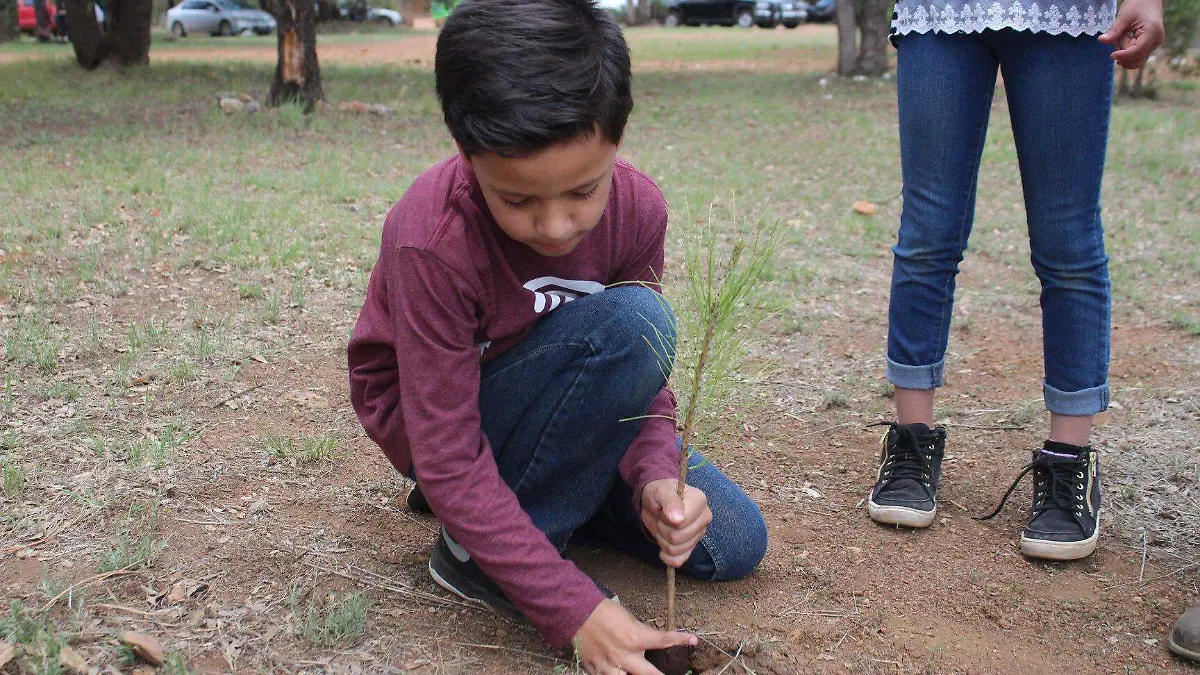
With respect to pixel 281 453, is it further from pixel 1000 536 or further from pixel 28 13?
pixel 28 13

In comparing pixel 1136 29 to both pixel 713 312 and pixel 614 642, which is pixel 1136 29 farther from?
pixel 614 642

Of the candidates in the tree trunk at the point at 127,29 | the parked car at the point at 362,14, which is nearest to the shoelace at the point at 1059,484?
the tree trunk at the point at 127,29

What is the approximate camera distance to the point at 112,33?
1088 cm

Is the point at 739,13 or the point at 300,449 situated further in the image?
the point at 739,13

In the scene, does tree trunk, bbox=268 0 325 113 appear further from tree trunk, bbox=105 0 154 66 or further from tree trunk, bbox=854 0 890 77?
tree trunk, bbox=854 0 890 77

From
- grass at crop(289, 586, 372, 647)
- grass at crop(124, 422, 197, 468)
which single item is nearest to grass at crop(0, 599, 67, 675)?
grass at crop(289, 586, 372, 647)

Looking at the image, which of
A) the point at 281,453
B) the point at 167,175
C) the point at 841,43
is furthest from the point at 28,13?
the point at 281,453

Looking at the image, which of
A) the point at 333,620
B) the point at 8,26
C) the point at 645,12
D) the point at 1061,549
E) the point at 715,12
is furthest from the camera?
the point at 645,12

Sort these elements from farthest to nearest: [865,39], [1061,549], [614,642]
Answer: [865,39]
[1061,549]
[614,642]

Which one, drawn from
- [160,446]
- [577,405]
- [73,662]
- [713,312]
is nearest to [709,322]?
[713,312]

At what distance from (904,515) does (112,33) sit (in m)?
11.0

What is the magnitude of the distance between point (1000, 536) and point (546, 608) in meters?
1.15

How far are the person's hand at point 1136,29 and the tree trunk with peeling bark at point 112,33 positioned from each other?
1099 centimetres

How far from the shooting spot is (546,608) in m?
1.62
